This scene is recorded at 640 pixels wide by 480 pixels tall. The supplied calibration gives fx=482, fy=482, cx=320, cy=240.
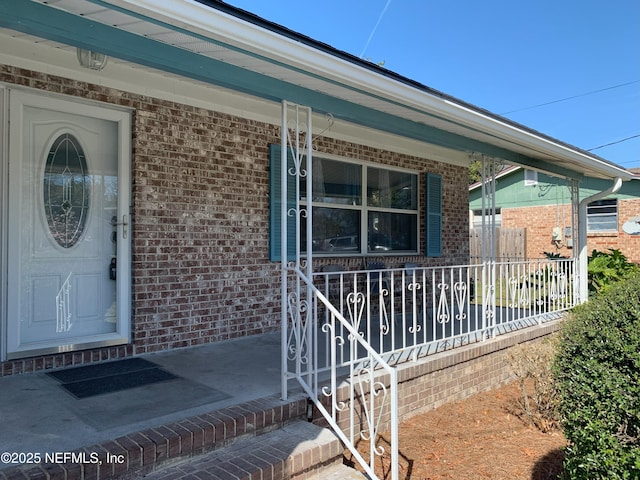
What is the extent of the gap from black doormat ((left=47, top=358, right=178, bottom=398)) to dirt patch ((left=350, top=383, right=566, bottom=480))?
5.91 feet

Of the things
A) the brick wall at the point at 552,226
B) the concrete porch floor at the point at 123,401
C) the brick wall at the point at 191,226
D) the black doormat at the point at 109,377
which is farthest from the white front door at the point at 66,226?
the brick wall at the point at 552,226

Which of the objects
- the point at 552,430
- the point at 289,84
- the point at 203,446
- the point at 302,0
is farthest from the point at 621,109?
the point at 203,446

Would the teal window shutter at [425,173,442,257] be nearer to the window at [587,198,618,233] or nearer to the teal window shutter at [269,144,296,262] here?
the teal window shutter at [269,144,296,262]

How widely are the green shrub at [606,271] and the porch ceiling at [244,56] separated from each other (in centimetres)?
688

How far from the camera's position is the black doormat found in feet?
11.7

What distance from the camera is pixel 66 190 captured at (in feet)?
14.0

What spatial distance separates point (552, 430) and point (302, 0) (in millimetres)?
15184

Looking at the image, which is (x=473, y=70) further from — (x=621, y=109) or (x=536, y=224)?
(x=536, y=224)

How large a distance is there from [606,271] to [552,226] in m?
6.91

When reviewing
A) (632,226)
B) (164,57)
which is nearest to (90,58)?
(164,57)

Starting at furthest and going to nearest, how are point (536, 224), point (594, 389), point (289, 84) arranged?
1. point (536, 224)
2. point (289, 84)
3. point (594, 389)

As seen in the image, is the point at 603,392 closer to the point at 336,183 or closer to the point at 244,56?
the point at 244,56

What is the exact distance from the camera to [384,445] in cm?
393

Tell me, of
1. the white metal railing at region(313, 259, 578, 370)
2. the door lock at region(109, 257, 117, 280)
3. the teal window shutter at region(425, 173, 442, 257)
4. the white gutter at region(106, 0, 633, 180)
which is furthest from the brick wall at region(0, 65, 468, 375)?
the teal window shutter at region(425, 173, 442, 257)
